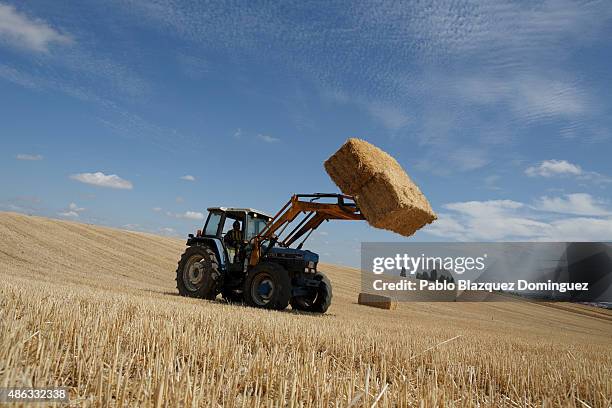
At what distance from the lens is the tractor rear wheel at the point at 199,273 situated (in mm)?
11086

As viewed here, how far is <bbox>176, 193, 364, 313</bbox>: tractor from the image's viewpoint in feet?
33.5

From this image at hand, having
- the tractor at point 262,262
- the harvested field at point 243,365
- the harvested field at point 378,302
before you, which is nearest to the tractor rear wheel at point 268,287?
the tractor at point 262,262

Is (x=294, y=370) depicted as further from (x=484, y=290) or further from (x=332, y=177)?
(x=484, y=290)

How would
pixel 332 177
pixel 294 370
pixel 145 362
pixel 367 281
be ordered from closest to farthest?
pixel 294 370
pixel 145 362
pixel 332 177
pixel 367 281

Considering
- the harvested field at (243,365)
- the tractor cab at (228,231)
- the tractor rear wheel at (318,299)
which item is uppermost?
the tractor cab at (228,231)

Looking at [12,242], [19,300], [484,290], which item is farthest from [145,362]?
[484,290]

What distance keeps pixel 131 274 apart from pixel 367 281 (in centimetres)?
1979

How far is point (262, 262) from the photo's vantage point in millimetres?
10766

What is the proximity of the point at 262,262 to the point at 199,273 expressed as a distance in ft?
6.30

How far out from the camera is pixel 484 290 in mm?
35594

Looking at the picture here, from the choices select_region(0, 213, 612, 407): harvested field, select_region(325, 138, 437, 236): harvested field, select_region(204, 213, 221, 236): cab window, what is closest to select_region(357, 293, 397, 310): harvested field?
select_region(204, 213, 221, 236): cab window

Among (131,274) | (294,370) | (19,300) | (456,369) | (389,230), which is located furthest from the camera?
(131,274)

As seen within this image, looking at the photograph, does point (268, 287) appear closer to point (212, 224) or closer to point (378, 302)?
point (212, 224)

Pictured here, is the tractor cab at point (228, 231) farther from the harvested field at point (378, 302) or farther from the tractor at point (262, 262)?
the harvested field at point (378, 302)
